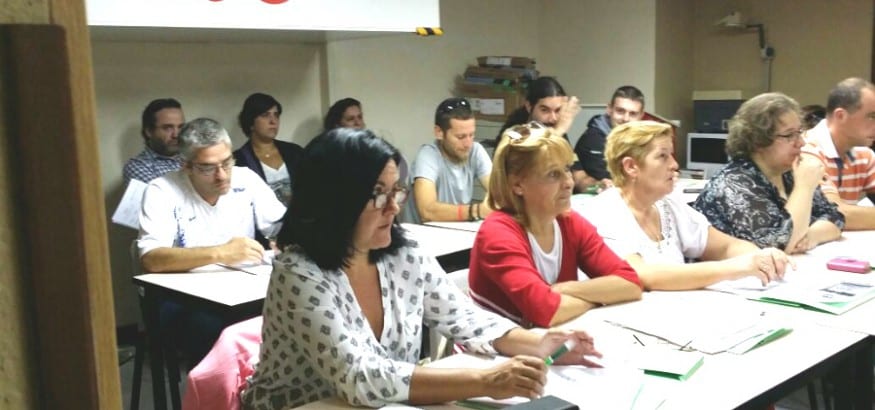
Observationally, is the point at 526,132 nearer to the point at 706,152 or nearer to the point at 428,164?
the point at 428,164

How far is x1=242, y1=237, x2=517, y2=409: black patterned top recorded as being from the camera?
151cm

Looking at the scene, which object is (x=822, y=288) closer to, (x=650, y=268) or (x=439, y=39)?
(x=650, y=268)

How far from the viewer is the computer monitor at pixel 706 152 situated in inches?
216

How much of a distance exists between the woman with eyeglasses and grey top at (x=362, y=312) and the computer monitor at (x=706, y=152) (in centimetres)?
405

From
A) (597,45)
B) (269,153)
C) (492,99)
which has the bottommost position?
(269,153)

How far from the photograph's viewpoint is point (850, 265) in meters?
2.54

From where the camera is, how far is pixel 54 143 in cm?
47

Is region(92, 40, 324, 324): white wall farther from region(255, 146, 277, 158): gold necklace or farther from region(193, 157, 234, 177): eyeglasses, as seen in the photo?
region(193, 157, 234, 177): eyeglasses

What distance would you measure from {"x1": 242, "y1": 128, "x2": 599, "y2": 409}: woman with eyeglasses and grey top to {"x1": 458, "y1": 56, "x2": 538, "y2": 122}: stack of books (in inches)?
150

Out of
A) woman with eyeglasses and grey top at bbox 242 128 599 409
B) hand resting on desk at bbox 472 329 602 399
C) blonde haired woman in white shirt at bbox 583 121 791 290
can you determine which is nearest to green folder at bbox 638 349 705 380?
woman with eyeglasses and grey top at bbox 242 128 599 409

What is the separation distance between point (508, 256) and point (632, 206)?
0.64 m

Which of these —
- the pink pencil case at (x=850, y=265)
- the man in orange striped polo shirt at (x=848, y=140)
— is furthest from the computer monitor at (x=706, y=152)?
the pink pencil case at (x=850, y=265)

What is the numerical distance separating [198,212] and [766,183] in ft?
6.93

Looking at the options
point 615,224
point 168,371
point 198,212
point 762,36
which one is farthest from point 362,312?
point 762,36
